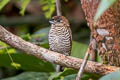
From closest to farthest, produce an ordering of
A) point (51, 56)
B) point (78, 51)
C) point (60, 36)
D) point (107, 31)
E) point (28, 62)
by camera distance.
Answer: point (51, 56)
point (107, 31)
point (60, 36)
point (28, 62)
point (78, 51)

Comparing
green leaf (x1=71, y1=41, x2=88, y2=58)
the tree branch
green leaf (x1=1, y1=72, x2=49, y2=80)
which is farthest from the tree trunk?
green leaf (x1=71, y1=41, x2=88, y2=58)

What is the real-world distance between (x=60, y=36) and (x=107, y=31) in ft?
3.36

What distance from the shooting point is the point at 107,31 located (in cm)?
254

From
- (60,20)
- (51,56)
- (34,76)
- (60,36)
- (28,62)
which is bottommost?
(34,76)

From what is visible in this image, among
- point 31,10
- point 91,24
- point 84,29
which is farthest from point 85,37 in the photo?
point 91,24

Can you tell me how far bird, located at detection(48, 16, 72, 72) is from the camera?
137 inches

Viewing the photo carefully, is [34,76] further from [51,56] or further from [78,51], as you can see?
[51,56]

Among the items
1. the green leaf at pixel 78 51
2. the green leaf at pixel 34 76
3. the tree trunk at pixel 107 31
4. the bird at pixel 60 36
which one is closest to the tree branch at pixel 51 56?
the tree trunk at pixel 107 31

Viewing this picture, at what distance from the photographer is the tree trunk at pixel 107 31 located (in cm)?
252

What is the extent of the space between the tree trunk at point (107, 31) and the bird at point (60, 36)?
82 centimetres

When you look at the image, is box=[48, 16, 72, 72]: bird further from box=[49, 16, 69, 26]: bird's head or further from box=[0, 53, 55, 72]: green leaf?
box=[0, 53, 55, 72]: green leaf

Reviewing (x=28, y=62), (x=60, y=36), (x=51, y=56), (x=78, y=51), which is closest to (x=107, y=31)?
(x=51, y=56)

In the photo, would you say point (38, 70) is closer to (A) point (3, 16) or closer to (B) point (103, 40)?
(B) point (103, 40)

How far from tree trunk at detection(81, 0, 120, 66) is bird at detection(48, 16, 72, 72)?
0.82 m
